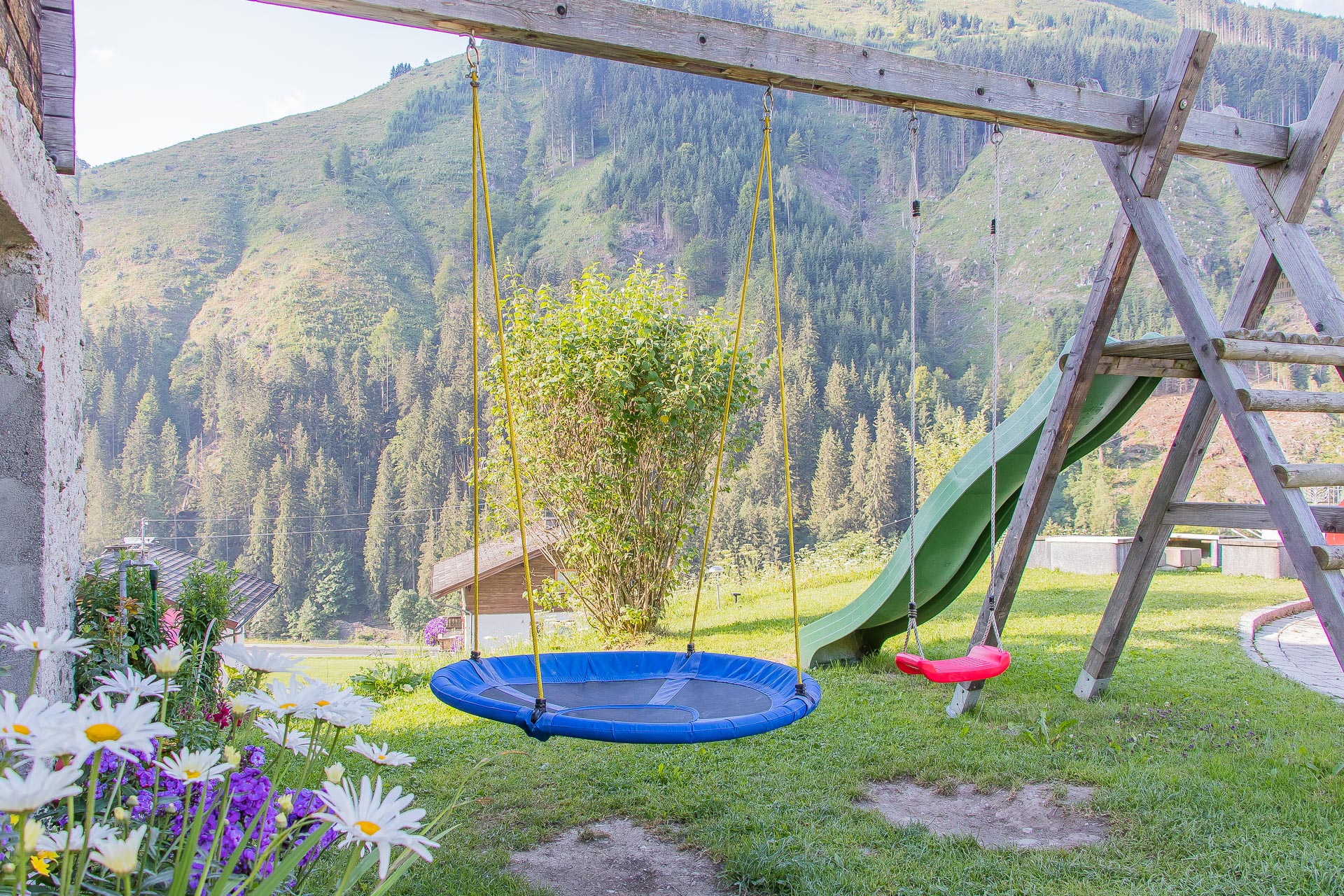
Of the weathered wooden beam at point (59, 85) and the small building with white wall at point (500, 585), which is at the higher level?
the weathered wooden beam at point (59, 85)

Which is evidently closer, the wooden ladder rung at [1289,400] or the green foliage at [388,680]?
the wooden ladder rung at [1289,400]

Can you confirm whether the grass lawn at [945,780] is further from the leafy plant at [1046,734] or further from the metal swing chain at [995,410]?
the metal swing chain at [995,410]

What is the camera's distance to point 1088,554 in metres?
9.82

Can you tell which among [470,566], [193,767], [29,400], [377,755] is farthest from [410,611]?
[193,767]

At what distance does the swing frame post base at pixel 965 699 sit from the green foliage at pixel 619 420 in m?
2.47

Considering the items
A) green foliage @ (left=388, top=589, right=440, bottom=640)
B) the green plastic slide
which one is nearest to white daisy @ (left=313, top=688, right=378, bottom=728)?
the green plastic slide

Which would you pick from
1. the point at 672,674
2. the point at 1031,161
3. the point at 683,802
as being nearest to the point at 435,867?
the point at 683,802

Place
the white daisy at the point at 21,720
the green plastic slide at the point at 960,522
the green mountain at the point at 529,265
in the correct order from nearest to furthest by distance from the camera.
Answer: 1. the white daisy at the point at 21,720
2. the green plastic slide at the point at 960,522
3. the green mountain at the point at 529,265

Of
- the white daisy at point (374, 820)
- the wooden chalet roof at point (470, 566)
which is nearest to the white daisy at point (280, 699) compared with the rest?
the white daisy at point (374, 820)

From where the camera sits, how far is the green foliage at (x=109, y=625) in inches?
104

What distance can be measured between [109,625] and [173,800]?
6.37 feet

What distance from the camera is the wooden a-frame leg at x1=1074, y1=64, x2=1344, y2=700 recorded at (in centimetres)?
301

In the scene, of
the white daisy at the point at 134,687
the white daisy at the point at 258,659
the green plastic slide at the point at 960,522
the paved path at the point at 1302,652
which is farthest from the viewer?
the paved path at the point at 1302,652

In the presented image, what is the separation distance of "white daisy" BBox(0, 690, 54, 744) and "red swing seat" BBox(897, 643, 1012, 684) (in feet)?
8.00
